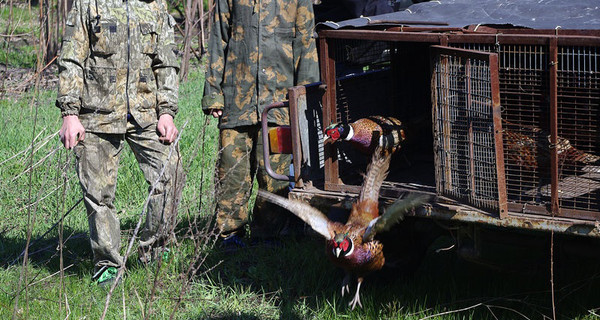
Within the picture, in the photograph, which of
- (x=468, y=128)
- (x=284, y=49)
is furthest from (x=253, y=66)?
(x=468, y=128)

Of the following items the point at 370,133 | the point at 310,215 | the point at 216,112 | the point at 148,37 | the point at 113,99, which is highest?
the point at 148,37

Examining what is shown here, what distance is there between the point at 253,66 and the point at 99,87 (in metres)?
1.13

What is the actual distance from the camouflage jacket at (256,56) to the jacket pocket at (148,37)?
63cm

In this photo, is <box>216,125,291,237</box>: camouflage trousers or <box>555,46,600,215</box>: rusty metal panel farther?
<box>216,125,291,237</box>: camouflage trousers

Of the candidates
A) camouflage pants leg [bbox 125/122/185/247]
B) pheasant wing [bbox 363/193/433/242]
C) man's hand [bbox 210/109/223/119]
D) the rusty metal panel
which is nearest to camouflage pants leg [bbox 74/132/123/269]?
camouflage pants leg [bbox 125/122/185/247]

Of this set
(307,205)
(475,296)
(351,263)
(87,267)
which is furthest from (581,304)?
(87,267)

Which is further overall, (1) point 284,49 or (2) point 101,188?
(1) point 284,49

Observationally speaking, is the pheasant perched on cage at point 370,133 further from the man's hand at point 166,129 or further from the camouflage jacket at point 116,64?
the camouflage jacket at point 116,64

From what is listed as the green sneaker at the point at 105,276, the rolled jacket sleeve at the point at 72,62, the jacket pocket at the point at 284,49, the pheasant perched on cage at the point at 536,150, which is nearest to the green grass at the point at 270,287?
the green sneaker at the point at 105,276

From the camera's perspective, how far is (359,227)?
4.13 meters

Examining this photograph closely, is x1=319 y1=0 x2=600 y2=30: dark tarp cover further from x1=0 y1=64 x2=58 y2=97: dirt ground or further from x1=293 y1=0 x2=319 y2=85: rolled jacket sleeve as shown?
x1=0 y1=64 x2=58 y2=97: dirt ground

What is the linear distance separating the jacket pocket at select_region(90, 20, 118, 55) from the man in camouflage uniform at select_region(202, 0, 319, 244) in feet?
2.84

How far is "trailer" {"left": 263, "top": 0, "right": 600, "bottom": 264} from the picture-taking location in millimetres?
3604

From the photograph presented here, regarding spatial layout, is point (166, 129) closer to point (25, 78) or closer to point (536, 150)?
point (536, 150)
